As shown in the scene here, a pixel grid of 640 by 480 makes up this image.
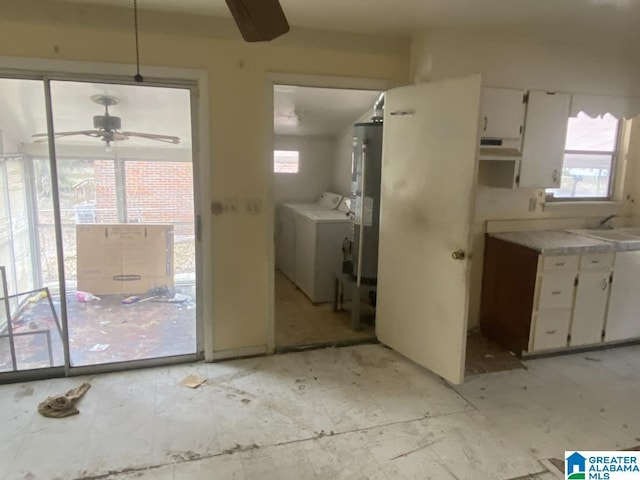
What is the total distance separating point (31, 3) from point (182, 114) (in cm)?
98

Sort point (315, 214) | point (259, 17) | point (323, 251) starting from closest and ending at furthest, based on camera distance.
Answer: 1. point (259, 17)
2. point (323, 251)
3. point (315, 214)

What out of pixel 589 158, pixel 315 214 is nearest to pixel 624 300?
pixel 589 158

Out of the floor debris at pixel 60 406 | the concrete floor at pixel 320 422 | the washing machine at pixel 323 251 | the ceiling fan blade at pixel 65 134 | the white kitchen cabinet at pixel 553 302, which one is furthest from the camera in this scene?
the washing machine at pixel 323 251

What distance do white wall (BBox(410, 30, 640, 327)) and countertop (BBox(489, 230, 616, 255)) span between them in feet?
0.53

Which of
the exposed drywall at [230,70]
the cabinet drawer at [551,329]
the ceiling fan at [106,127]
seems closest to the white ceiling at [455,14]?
the exposed drywall at [230,70]

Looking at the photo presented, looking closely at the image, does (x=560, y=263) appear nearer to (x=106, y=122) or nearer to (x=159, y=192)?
(x=159, y=192)

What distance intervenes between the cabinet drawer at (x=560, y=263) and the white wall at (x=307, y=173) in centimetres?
326

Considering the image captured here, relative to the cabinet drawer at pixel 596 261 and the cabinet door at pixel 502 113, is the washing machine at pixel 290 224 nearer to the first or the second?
the cabinet door at pixel 502 113

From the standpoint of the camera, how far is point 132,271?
3.09m

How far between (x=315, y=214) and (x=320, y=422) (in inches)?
100

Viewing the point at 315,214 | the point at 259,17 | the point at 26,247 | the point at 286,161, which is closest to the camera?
the point at 259,17

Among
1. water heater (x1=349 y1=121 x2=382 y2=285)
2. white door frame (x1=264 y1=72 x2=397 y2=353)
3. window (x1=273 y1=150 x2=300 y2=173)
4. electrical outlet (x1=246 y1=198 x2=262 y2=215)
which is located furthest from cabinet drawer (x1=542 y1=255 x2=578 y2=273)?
window (x1=273 y1=150 x2=300 y2=173)

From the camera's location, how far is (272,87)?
3.00 meters

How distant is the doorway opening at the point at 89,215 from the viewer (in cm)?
278
